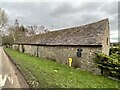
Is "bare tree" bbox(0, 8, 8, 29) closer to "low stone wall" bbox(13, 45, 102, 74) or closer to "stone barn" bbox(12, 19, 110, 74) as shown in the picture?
"low stone wall" bbox(13, 45, 102, 74)

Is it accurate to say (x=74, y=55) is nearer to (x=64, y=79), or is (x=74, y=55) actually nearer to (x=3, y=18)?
(x=64, y=79)

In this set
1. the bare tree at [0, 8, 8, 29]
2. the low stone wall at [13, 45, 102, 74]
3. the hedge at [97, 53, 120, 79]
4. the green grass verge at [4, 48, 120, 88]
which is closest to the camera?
the green grass verge at [4, 48, 120, 88]

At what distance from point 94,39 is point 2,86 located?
972cm

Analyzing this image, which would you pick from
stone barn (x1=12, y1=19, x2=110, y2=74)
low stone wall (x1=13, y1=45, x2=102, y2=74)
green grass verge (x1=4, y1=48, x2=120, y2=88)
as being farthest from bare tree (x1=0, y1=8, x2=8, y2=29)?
green grass verge (x1=4, y1=48, x2=120, y2=88)

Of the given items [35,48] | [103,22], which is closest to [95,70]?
[103,22]

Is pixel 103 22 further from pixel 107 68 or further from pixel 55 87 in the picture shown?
pixel 55 87

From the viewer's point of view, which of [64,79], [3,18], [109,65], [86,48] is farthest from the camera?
[3,18]

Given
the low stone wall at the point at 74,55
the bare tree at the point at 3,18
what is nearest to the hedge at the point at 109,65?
A: the low stone wall at the point at 74,55

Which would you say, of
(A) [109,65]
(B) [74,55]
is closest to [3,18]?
(B) [74,55]

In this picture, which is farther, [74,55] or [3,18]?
[3,18]

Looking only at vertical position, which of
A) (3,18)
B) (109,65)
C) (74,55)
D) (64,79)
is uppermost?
(3,18)

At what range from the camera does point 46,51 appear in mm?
24625

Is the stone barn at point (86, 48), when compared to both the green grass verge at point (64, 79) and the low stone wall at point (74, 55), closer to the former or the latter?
the low stone wall at point (74, 55)

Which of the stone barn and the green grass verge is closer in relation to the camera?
the green grass verge
